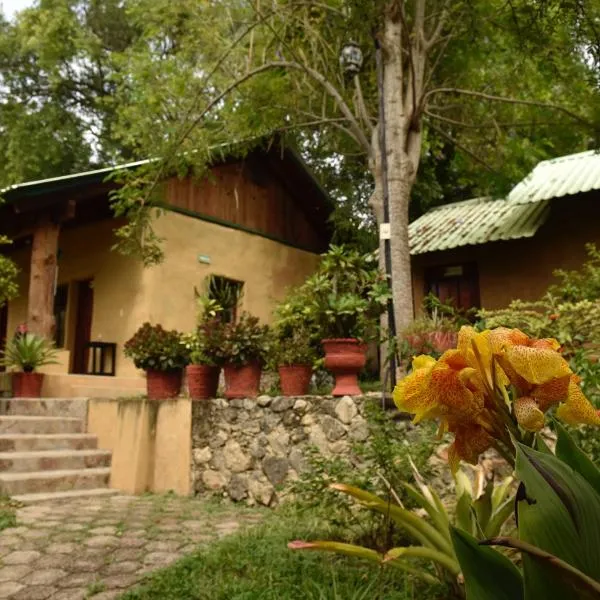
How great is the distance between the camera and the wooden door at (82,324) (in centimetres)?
1109

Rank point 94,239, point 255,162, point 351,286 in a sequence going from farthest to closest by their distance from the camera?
point 255,162
point 94,239
point 351,286

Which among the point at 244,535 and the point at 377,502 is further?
the point at 244,535

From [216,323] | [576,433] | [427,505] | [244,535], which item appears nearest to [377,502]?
[427,505]

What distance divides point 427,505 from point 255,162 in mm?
10427

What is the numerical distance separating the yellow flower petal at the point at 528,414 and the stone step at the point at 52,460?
6164 mm

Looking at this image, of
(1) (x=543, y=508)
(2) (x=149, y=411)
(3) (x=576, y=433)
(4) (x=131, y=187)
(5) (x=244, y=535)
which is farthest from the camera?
(4) (x=131, y=187)

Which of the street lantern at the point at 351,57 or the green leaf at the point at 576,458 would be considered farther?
the street lantern at the point at 351,57

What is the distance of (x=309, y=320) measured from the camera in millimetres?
6082

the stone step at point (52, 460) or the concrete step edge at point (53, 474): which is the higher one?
the stone step at point (52, 460)

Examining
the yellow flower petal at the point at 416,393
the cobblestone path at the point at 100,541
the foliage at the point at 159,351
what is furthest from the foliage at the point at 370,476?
the foliage at the point at 159,351

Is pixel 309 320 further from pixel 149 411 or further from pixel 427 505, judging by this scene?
pixel 427 505

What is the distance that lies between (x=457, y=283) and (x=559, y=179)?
277 centimetres

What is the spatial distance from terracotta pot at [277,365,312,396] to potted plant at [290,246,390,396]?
0.36 meters

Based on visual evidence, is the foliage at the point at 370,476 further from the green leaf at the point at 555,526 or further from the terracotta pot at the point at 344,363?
the green leaf at the point at 555,526
